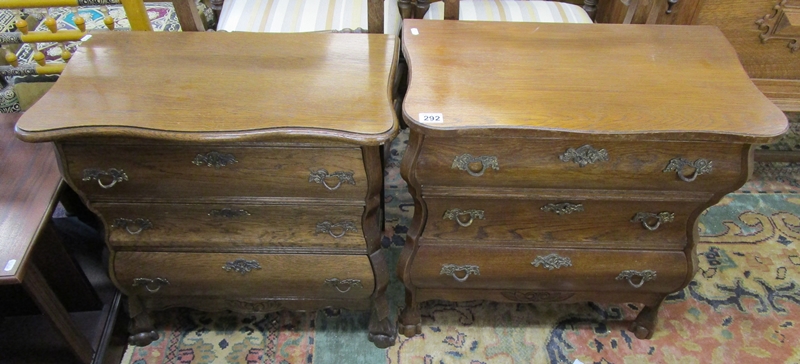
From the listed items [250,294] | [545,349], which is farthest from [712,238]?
→ [250,294]

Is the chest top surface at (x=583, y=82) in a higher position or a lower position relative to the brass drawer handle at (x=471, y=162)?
higher

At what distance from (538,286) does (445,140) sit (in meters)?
0.60

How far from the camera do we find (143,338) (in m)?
1.59

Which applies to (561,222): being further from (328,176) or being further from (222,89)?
(222,89)

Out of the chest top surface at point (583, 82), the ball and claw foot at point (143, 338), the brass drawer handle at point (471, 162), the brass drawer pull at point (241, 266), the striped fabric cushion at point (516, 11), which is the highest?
the chest top surface at point (583, 82)

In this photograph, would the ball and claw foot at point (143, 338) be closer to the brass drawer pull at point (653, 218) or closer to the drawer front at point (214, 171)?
the drawer front at point (214, 171)

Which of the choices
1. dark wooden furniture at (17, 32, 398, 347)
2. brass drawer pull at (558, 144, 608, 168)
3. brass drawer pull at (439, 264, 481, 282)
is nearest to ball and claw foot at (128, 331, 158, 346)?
dark wooden furniture at (17, 32, 398, 347)

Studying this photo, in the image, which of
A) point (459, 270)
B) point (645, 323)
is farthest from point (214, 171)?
point (645, 323)

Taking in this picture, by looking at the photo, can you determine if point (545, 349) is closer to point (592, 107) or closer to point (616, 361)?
point (616, 361)

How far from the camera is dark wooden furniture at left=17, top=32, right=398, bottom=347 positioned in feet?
3.43

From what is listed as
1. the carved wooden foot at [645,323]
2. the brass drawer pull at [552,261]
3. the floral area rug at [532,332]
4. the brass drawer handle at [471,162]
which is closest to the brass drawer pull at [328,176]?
the brass drawer handle at [471,162]

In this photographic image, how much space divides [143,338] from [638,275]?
149cm

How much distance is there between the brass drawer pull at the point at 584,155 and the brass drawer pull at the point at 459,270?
0.43 metres

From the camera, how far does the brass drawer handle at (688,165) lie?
112cm
